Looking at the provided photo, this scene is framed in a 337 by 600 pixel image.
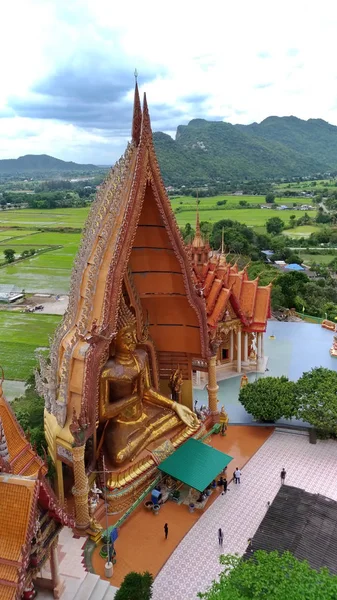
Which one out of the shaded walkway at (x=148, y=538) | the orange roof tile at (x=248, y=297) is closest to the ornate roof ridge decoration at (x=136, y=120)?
the shaded walkway at (x=148, y=538)

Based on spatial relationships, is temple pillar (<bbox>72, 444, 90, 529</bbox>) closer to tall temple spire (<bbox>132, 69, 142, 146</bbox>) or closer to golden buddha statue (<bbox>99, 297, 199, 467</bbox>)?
golden buddha statue (<bbox>99, 297, 199, 467</bbox>)

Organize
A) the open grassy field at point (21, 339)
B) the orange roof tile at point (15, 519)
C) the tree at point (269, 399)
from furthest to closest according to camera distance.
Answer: the open grassy field at point (21, 339) < the tree at point (269, 399) < the orange roof tile at point (15, 519)

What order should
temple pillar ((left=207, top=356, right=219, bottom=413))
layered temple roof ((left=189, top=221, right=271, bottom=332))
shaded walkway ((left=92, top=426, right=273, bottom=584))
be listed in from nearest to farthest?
shaded walkway ((left=92, top=426, right=273, bottom=584)) < temple pillar ((left=207, top=356, right=219, bottom=413)) < layered temple roof ((left=189, top=221, right=271, bottom=332))

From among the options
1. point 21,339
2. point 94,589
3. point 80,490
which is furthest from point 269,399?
point 21,339

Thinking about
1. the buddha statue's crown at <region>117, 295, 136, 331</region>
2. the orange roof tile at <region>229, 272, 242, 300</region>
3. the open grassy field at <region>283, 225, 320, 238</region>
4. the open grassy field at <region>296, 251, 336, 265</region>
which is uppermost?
the buddha statue's crown at <region>117, 295, 136, 331</region>

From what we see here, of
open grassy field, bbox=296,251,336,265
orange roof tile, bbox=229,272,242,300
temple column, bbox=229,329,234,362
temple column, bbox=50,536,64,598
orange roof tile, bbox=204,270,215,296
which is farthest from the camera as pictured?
open grassy field, bbox=296,251,336,265

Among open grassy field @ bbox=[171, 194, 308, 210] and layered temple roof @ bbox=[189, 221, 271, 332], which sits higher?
layered temple roof @ bbox=[189, 221, 271, 332]

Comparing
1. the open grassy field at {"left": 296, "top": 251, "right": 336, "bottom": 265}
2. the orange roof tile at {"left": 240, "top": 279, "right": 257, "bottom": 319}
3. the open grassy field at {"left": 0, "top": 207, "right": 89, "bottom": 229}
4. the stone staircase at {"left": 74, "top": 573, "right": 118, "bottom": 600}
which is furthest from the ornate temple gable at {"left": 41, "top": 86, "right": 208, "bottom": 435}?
the open grassy field at {"left": 0, "top": 207, "right": 89, "bottom": 229}

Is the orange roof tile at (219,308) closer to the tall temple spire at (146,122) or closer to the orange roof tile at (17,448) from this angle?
the tall temple spire at (146,122)
